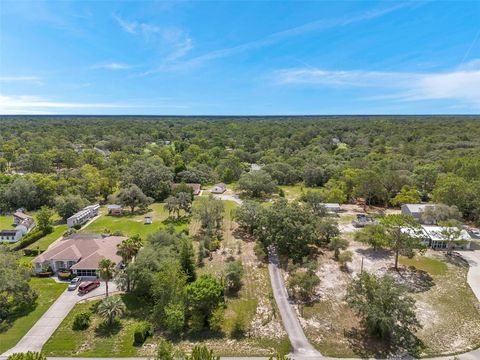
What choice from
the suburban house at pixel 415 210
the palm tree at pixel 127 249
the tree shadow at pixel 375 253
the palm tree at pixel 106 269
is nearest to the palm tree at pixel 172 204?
the palm tree at pixel 127 249

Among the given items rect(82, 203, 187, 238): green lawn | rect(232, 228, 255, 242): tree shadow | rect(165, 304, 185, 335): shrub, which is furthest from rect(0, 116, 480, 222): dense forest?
rect(165, 304, 185, 335): shrub

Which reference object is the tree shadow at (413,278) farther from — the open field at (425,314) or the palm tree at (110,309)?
the palm tree at (110,309)

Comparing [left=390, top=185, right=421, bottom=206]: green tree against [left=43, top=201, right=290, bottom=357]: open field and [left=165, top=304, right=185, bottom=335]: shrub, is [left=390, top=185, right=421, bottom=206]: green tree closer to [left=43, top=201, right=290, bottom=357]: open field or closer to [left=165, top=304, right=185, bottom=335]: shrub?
[left=43, top=201, right=290, bottom=357]: open field

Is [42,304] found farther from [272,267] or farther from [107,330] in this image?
[272,267]

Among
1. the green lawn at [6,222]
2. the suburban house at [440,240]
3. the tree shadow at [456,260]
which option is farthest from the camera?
the green lawn at [6,222]

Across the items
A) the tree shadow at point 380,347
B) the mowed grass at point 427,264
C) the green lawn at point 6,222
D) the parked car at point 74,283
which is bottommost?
the green lawn at point 6,222

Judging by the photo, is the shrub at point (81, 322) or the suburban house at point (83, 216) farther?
the suburban house at point (83, 216)

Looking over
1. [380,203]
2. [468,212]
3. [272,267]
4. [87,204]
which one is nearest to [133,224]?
[87,204]
